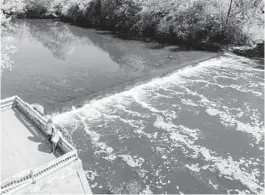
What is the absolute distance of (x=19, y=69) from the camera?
89.0 feet

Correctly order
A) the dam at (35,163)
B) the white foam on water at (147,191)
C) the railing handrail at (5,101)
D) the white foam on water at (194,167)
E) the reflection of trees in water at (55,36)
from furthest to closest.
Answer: the reflection of trees in water at (55,36) < the railing handrail at (5,101) < the white foam on water at (194,167) < the white foam on water at (147,191) < the dam at (35,163)

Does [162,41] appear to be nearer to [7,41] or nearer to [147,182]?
[7,41]

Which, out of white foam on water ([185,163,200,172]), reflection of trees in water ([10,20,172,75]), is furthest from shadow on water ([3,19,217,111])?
white foam on water ([185,163,200,172])

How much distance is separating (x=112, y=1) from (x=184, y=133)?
3969 cm

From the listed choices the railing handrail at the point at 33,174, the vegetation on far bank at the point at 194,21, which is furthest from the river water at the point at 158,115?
the vegetation on far bank at the point at 194,21

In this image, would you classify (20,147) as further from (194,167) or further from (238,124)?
(238,124)

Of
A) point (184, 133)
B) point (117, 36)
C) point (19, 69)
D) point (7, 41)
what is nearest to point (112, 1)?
point (117, 36)

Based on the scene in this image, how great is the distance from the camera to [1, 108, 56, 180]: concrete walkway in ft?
38.4

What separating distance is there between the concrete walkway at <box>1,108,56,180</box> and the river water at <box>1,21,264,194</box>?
8.61ft

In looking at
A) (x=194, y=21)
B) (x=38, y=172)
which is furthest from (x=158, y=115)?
(x=194, y=21)

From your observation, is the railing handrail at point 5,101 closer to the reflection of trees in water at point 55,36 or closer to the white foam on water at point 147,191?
the white foam on water at point 147,191

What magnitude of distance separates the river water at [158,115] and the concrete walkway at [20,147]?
2.63 m

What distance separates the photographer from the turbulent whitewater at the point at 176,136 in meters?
13.6

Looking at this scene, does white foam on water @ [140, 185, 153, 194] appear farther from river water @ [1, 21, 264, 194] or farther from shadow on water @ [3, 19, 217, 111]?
shadow on water @ [3, 19, 217, 111]
